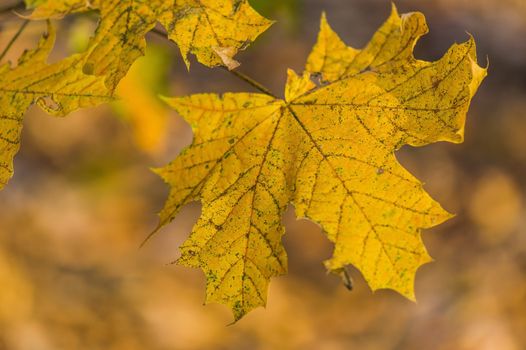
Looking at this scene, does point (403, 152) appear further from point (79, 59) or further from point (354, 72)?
point (79, 59)

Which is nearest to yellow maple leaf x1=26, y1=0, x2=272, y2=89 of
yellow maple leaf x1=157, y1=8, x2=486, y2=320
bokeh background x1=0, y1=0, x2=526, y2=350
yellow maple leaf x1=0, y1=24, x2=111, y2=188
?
yellow maple leaf x1=0, y1=24, x2=111, y2=188

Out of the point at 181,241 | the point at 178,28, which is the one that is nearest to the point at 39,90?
the point at 178,28

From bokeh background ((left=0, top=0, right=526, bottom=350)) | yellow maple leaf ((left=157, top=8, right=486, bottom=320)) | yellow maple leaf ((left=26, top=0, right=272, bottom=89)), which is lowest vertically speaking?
yellow maple leaf ((left=157, top=8, right=486, bottom=320))

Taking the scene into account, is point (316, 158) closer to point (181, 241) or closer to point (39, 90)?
point (39, 90)

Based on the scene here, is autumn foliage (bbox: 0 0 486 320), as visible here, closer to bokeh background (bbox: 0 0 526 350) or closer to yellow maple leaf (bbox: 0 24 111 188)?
yellow maple leaf (bbox: 0 24 111 188)

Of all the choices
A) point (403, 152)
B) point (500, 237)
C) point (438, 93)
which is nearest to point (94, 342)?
point (403, 152)
